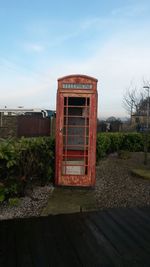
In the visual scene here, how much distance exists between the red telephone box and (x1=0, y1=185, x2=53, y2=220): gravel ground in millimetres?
766

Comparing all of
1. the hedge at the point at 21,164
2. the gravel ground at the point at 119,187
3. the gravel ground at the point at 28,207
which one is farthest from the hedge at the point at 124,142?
the gravel ground at the point at 28,207

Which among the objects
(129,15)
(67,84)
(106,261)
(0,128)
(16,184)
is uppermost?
(129,15)

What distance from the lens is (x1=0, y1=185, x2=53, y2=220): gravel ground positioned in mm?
4789

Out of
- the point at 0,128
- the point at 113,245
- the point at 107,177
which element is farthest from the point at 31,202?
the point at 0,128

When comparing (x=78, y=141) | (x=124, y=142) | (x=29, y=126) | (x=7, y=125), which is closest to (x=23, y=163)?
(x=78, y=141)

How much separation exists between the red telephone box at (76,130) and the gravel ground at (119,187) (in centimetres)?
57

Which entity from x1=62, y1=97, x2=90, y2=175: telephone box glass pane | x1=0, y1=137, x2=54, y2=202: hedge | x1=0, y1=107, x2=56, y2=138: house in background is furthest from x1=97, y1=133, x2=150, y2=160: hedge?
x1=0, y1=137, x2=54, y2=202: hedge

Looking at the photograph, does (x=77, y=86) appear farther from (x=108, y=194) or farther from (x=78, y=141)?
(x=108, y=194)

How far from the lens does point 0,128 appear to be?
1423 cm

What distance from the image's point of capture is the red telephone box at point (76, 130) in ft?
21.0

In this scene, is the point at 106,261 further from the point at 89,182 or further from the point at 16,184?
the point at 89,182

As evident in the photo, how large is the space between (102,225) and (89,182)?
2202 mm

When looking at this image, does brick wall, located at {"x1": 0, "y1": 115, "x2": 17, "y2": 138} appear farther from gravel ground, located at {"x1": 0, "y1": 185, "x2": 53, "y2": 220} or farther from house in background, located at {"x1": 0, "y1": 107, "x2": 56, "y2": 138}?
gravel ground, located at {"x1": 0, "y1": 185, "x2": 53, "y2": 220}

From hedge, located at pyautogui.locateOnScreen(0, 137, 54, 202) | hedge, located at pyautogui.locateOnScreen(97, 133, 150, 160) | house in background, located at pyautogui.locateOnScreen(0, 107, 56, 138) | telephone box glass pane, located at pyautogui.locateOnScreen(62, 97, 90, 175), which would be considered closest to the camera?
hedge, located at pyautogui.locateOnScreen(0, 137, 54, 202)
